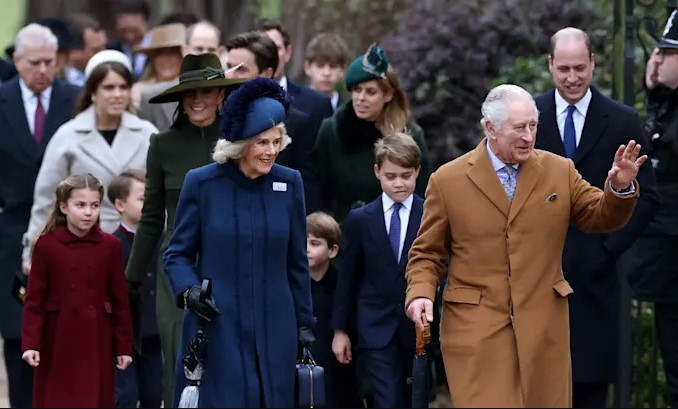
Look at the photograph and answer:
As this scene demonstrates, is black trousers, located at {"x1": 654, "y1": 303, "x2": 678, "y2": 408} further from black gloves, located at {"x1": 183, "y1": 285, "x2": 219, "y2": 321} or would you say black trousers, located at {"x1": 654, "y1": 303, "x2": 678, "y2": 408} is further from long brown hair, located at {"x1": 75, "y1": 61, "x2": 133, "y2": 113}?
long brown hair, located at {"x1": 75, "y1": 61, "x2": 133, "y2": 113}

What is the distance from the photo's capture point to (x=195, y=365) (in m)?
8.62

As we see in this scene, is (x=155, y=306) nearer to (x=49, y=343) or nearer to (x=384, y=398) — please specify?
(x=49, y=343)

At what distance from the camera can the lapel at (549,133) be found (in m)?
10.1

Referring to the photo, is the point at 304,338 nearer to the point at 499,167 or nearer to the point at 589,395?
the point at 499,167

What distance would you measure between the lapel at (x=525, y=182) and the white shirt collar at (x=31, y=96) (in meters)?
4.69

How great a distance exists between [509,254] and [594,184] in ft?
5.60

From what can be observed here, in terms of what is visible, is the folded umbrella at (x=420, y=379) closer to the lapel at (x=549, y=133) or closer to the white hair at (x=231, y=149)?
the white hair at (x=231, y=149)

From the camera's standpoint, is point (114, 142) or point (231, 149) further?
point (114, 142)

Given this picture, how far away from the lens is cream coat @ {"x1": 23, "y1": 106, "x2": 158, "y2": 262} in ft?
37.5

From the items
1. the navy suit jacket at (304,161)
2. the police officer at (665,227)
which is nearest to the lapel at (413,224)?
the navy suit jacket at (304,161)

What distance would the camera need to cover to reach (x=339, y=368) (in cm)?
1067

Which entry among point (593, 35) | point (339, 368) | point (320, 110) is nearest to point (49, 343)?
point (339, 368)

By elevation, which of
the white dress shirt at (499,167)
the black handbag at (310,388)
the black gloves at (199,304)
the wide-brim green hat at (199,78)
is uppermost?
the wide-brim green hat at (199,78)

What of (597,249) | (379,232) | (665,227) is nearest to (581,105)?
(597,249)
